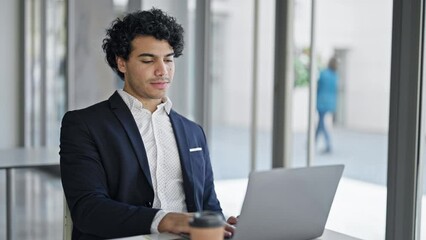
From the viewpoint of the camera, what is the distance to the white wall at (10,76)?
25.3ft

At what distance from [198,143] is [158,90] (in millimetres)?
290

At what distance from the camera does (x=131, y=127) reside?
6.58 feet

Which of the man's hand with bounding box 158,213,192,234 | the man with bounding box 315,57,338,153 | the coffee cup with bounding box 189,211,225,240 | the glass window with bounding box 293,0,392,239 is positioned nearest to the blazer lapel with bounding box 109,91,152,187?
the man's hand with bounding box 158,213,192,234

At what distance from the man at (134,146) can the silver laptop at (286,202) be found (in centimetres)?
28

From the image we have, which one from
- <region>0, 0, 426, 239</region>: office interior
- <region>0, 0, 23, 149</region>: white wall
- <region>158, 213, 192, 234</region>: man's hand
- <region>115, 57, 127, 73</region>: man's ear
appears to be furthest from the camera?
<region>0, 0, 23, 149</region>: white wall

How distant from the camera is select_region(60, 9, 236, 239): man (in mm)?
1858

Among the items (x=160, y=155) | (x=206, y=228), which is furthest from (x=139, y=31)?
(x=206, y=228)

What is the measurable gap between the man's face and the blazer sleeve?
224 millimetres

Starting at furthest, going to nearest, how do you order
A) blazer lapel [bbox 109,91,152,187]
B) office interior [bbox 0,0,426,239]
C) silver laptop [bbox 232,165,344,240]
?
1. office interior [bbox 0,0,426,239]
2. blazer lapel [bbox 109,91,152,187]
3. silver laptop [bbox 232,165,344,240]

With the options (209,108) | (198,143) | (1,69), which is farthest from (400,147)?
(1,69)

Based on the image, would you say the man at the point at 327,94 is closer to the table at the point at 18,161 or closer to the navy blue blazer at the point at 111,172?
the table at the point at 18,161

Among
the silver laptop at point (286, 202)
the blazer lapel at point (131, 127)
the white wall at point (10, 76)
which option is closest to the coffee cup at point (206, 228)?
the silver laptop at point (286, 202)

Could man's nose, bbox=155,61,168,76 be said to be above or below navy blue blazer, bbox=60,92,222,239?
above

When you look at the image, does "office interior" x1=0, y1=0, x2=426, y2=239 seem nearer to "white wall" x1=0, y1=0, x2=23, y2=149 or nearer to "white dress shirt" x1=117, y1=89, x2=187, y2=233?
"white wall" x1=0, y1=0, x2=23, y2=149
